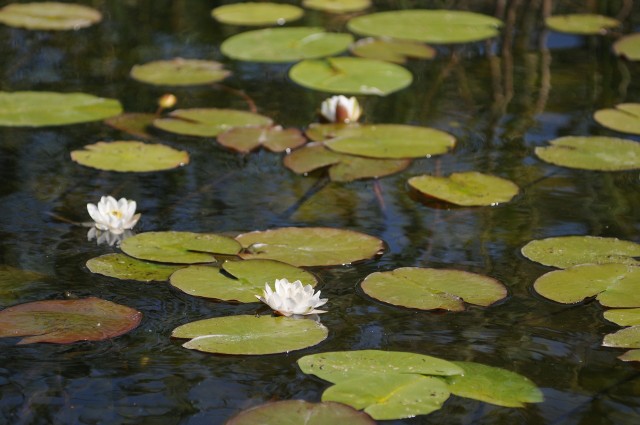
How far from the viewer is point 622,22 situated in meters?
4.82

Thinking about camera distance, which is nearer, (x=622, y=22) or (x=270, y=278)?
(x=270, y=278)

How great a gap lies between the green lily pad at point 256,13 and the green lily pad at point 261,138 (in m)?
1.38

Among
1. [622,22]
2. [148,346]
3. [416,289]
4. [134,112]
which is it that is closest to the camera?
[148,346]

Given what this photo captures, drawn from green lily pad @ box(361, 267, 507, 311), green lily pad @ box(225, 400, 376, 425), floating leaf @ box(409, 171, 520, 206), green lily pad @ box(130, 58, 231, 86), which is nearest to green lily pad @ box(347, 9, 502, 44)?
green lily pad @ box(130, 58, 231, 86)

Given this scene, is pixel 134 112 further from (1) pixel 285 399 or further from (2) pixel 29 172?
(1) pixel 285 399

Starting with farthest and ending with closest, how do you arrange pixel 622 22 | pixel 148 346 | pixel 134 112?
pixel 622 22
pixel 134 112
pixel 148 346

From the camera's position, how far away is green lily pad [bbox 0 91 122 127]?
3.54 meters

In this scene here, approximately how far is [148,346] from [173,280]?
29 centimetres

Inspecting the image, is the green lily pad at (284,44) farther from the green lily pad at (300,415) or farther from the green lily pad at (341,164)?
the green lily pad at (300,415)

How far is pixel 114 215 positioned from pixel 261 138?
836mm

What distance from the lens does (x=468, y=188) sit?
3.03m

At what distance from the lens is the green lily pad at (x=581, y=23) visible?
15.3 ft

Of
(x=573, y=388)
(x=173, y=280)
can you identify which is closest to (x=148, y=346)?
(x=173, y=280)

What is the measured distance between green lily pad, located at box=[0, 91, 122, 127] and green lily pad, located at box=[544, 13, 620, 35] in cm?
215
